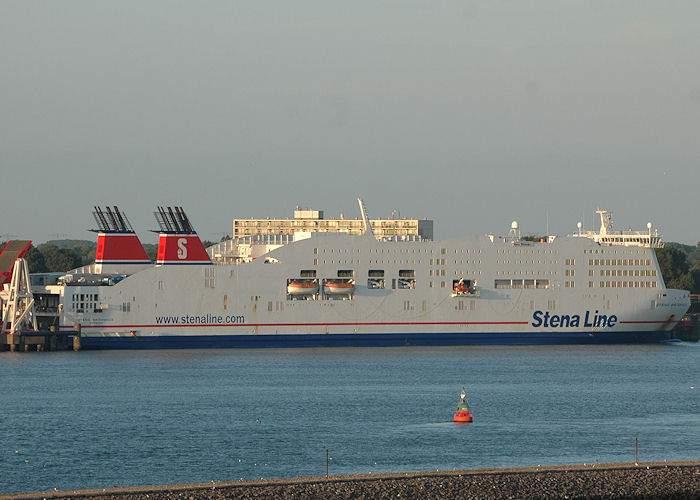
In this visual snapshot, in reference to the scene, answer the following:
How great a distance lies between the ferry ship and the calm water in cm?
329

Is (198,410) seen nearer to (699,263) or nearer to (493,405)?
(493,405)

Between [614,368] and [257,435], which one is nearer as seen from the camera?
[257,435]

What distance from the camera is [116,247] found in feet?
218

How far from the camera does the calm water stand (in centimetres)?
3039

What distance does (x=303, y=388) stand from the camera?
45750mm

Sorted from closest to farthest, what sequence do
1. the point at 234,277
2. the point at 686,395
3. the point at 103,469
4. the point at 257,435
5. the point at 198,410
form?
the point at 103,469 < the point at 257,435 < the point at 198,410 < the point at 686,395 < the point at 234,277

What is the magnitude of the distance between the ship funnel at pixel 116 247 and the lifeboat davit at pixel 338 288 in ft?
34.8

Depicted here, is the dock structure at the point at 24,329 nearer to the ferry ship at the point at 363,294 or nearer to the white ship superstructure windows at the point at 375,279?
the ferry ship at the point at 363,294

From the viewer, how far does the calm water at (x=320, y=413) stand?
30391 millimetres

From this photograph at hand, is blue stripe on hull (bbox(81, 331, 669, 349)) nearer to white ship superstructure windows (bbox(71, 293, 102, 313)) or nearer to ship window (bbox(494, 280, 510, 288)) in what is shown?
white ship superstructure windows (bbox(71, 293, 102, 313))

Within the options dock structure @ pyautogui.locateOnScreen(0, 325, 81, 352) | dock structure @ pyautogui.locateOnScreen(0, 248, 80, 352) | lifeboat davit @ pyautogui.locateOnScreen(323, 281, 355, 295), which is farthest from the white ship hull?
dock structure @ pyautogui.locateOnScreen(0, 248, 80, 352)

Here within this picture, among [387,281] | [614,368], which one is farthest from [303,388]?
[387,281]

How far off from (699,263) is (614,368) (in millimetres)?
84005

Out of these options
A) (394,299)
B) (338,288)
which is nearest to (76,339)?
(338,288)
